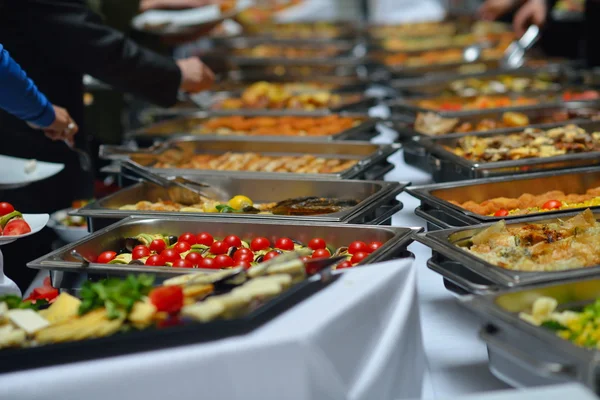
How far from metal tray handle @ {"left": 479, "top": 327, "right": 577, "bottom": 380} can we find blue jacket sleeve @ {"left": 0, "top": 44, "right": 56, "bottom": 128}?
1.52 m

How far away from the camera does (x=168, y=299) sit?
4.33 feet

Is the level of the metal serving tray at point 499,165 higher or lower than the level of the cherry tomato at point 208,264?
higher

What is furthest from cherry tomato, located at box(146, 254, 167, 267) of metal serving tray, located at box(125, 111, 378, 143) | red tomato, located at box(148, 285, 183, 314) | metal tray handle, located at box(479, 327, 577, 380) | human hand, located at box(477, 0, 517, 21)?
human hand, located at box(477, 0, 517, 21)

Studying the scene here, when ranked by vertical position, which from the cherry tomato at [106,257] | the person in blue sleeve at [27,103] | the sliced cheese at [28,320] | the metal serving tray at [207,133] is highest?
the person in blue sleeve at [27,103]

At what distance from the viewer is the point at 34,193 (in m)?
3.00

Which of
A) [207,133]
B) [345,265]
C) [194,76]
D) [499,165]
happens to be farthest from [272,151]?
[345,265]

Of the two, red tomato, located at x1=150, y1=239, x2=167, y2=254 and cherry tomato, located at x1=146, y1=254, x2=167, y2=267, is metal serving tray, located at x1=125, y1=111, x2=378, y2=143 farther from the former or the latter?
cherry tomato, located at x1=146, y1=254, x2=167, y2=267

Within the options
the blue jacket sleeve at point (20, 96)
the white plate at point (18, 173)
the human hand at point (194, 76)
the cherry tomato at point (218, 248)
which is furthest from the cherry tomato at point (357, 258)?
the human hand at point (194, 76)

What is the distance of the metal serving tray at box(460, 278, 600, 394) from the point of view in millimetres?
1155

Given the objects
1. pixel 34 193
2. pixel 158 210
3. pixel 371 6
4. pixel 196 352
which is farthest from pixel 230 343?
pixel 371 6

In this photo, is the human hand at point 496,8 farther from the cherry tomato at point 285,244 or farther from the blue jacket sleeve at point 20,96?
the cherry tomato at point 285,244

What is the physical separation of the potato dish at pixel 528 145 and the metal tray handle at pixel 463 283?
98 cm

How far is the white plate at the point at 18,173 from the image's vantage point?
2516mm

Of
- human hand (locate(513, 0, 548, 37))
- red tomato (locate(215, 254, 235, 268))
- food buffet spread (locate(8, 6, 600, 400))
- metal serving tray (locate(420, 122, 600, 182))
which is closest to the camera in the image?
food buffet spread (locate(8, 6, 600, 400))
